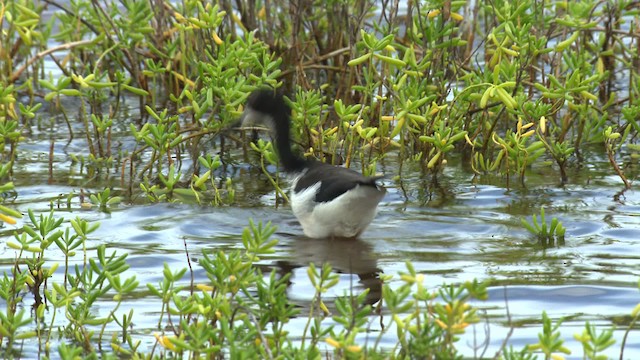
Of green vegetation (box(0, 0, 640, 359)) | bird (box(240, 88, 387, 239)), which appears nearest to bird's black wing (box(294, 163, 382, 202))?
bird (box(240, 88, 387, 239))

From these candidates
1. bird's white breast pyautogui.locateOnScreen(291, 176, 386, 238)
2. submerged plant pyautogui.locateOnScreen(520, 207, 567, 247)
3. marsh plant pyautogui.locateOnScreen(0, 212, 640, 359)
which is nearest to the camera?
marsh plant pyautogui.locateOnScreen(0, 212, 640, 359)

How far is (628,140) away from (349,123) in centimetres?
247

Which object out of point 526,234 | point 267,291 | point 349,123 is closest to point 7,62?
point 349,123

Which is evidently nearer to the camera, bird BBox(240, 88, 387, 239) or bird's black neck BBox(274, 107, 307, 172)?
bird BBox(240, 88, 387, 239)

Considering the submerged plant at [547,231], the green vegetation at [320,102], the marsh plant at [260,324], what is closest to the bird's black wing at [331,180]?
the green vegetation at [320,102]

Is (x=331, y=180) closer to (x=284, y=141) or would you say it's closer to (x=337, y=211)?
(x=337, y=211)

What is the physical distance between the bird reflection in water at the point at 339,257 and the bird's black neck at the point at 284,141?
0.54 metres

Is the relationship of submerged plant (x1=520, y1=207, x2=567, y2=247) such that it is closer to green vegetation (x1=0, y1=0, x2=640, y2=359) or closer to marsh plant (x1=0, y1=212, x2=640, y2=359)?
green vegetation (x1=0, y1=0, x2=640, y2=359)

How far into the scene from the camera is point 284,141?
725 cm

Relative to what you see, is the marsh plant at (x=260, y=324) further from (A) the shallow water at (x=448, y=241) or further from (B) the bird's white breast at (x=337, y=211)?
(B) the bird's white breast at (x=337, y=211)

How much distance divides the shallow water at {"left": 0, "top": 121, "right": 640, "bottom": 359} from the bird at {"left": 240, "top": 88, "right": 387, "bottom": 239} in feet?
0.49

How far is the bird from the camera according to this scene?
6.42m

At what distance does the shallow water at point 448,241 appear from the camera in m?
5.34

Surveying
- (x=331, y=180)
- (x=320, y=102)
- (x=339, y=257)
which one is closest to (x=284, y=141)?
(x=320, y=102)
